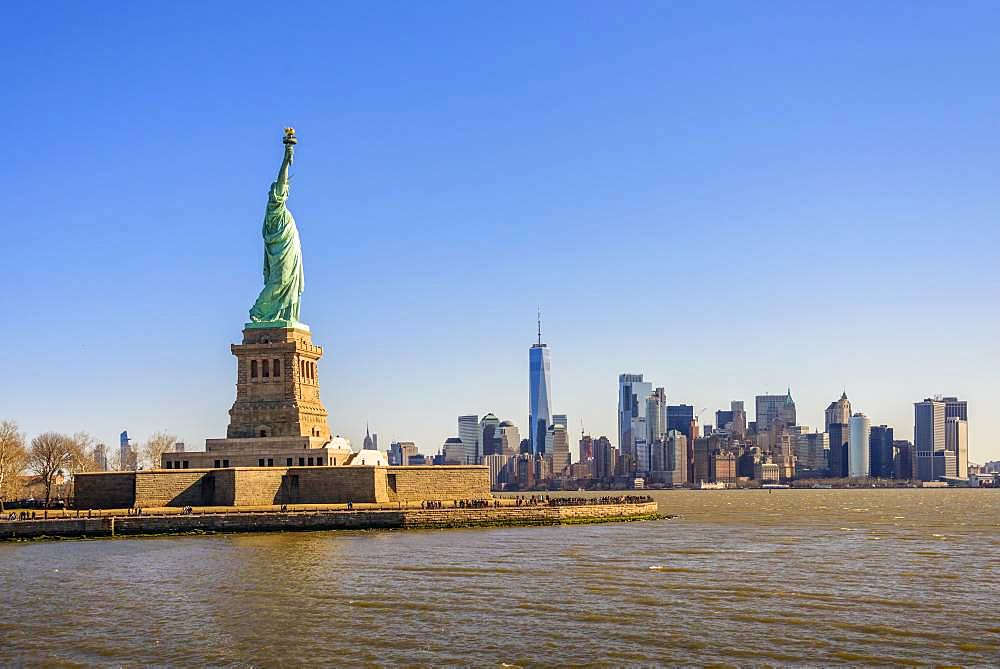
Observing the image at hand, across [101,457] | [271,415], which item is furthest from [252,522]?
[101,457]

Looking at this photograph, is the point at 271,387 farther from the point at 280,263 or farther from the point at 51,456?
the point at 51,456

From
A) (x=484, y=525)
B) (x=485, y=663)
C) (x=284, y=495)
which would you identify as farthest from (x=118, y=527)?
(x=485, y=663)

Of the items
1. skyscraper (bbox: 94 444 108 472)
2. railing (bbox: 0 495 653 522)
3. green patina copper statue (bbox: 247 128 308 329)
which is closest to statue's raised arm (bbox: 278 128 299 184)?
green patina copper statue (bbox: 247 128 308 329)

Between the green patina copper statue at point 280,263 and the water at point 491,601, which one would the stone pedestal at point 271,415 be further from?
the water at point 491,601

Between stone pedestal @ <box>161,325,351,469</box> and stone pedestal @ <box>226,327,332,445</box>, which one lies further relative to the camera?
stone pedestal @ <box>226,327,332,445</box>

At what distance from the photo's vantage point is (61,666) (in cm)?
3766

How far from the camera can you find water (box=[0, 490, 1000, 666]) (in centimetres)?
3928

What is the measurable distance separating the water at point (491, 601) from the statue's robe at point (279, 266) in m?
Answer: 28.6

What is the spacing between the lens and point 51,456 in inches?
4879

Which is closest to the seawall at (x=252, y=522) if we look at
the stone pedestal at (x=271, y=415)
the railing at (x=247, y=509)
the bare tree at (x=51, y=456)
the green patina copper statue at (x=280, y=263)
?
the railing at (x=247, y=509)

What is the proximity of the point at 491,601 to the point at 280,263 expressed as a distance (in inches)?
2390

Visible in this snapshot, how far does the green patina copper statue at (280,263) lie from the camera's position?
10338 centimetres

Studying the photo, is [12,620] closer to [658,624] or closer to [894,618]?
[658,624]

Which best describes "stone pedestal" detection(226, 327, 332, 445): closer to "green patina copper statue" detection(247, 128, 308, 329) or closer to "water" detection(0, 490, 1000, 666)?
"green patina copper statue" detection(247, 128, 308, 329)
